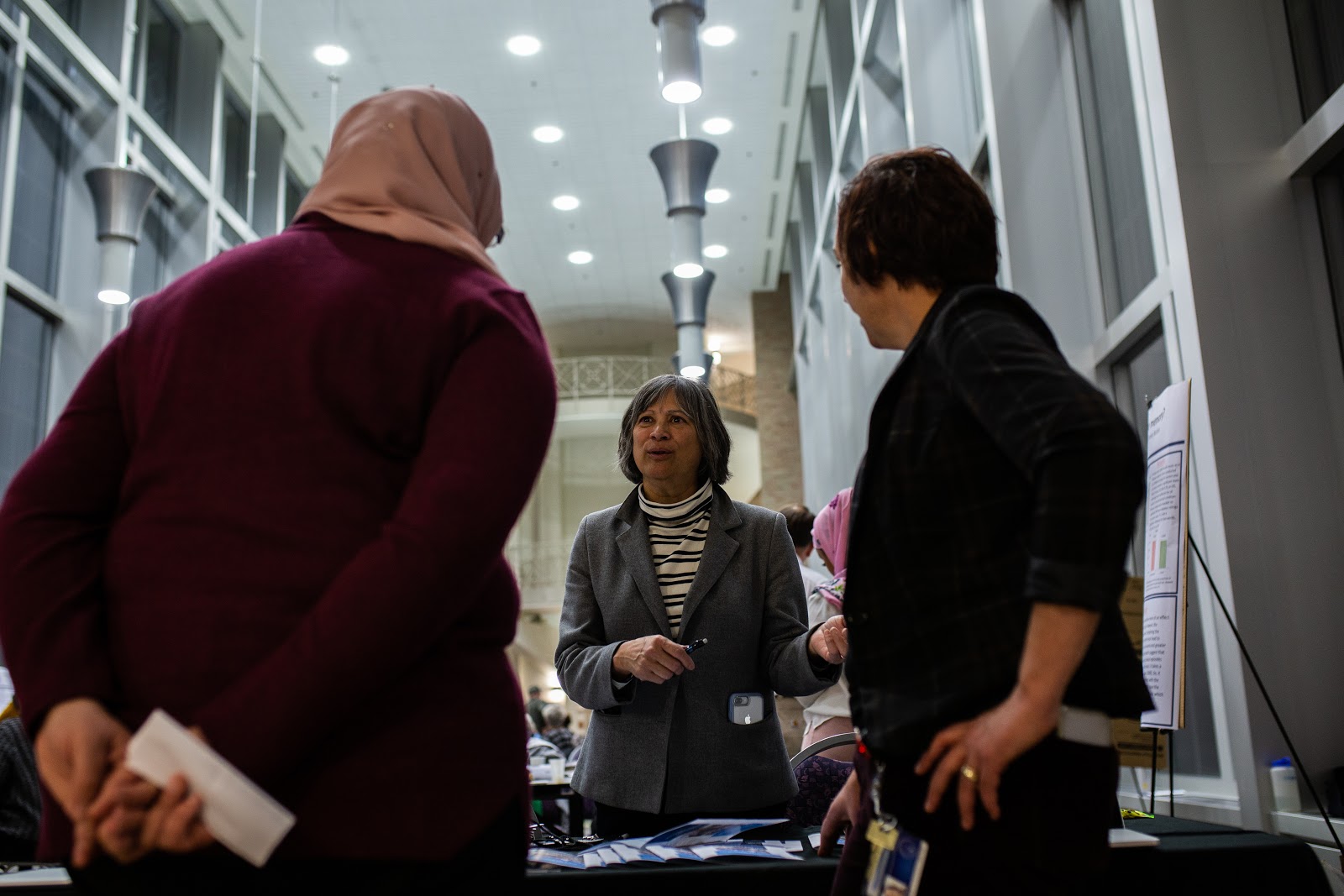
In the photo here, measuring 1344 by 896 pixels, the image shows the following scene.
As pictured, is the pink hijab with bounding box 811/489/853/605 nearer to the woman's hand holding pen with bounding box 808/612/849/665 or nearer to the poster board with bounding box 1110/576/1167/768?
the poster board with bounding box 1110/576/1167/768

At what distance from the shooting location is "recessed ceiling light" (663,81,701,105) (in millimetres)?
8078

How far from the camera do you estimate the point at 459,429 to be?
1.08 m

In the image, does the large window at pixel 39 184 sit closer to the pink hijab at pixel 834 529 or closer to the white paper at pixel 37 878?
the pink hijab at pixel 834 529

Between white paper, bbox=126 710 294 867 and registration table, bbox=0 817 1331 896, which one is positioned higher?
white paper, bbox=126 710 294 867

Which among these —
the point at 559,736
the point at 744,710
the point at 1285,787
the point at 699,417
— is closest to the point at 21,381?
the point at 559,736

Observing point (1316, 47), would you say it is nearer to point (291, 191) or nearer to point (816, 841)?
point (816, 841)

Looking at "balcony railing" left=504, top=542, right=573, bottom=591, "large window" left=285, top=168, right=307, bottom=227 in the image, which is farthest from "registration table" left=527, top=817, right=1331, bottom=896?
"balcony railing" left=504, top=542, right=573, bottom=591

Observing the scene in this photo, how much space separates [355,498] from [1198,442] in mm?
2602

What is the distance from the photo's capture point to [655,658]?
7.38 feet

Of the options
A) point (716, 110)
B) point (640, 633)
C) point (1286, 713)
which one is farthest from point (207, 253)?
point (1286, 713)

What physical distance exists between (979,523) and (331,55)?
1198 centimetres

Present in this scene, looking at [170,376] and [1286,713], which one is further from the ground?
[170,376]

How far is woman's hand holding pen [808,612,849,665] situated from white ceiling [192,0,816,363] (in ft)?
32.4

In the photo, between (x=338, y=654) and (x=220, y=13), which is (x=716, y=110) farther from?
(x=338, y=654)
